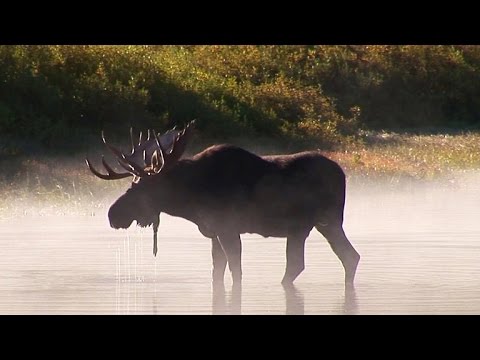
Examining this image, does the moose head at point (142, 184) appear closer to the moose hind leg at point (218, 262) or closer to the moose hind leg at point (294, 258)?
the moose hind leg at point (218, 262)

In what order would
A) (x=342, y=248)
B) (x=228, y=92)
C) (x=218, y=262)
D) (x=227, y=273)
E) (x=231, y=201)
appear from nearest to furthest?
(x=231, y=201) → (x=218, y=262) → (x=342, y=248) → (x=227, y=273) → (x=228, y=92)

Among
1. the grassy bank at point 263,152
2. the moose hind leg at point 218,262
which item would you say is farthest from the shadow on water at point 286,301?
the grassy bank at point 263,152

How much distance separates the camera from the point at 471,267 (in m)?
14.0

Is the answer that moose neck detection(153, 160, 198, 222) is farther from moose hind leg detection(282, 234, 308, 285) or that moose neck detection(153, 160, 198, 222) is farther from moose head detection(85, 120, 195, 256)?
moose hind leg detection(282, 234, 308, 285)

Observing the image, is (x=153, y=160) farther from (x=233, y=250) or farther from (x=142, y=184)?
(x=233, y=250)

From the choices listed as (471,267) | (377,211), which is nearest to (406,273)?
(471,267)

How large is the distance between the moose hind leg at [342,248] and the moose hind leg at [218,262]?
3.17ft

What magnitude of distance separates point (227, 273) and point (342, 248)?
1.41 meters

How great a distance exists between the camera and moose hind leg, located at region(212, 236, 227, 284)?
12586 mm

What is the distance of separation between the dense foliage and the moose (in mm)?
11540

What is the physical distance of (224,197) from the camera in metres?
12.4

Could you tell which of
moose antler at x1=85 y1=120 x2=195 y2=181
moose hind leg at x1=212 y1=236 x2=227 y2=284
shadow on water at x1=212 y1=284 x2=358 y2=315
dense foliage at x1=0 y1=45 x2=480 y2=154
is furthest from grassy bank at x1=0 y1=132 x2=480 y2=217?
shadow on water at x1=212 y1=284 x2=358 y2=315

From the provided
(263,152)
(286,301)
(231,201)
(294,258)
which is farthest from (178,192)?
(263,152)

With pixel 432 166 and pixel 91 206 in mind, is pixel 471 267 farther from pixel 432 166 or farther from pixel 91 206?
pixel 432 166
